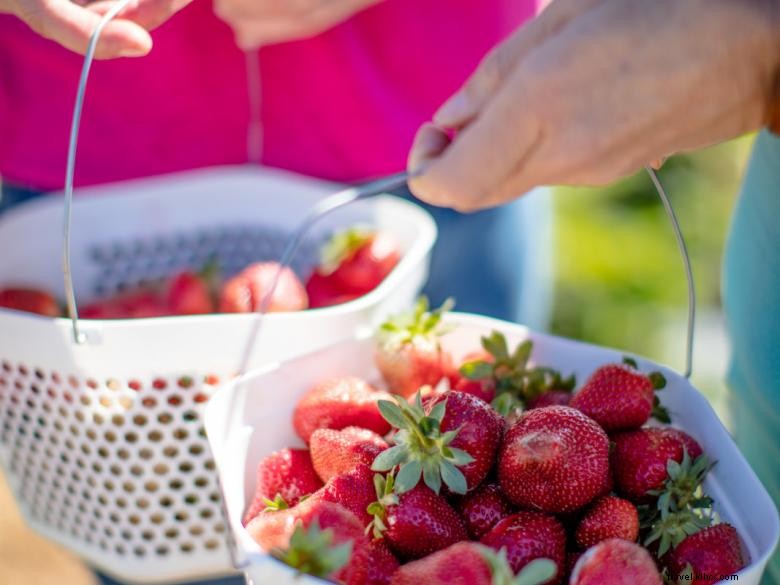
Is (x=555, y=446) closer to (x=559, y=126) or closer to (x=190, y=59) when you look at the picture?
(x=559, y=126)

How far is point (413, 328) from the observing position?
2.76 ft

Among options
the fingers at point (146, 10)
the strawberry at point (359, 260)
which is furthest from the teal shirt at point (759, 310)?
the fingers at point (146, 10)

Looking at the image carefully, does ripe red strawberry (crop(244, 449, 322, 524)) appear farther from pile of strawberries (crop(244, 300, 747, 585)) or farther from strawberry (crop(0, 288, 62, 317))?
strawberry (crop(0, 288, 62, 317))

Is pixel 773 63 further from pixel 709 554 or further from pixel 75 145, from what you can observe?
pixel 75 145

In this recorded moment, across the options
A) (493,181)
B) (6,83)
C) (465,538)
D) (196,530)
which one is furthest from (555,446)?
(6,83)

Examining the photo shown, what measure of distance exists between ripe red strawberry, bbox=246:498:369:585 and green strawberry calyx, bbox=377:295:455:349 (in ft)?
0.66

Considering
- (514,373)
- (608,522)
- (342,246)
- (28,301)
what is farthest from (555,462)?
(28,301)

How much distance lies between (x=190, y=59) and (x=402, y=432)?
0.64 meters

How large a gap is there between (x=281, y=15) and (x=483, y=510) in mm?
584

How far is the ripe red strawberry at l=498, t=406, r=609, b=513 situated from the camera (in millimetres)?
652

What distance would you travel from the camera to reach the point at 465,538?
26.4 inches

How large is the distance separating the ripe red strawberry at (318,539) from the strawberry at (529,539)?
101 millimetres

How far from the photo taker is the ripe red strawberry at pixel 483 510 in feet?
2.23

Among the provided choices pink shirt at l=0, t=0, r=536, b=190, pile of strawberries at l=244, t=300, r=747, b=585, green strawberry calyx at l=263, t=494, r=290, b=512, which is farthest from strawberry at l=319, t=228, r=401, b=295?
green strawberry calyx at l=263, t=494, r=290, b=512
